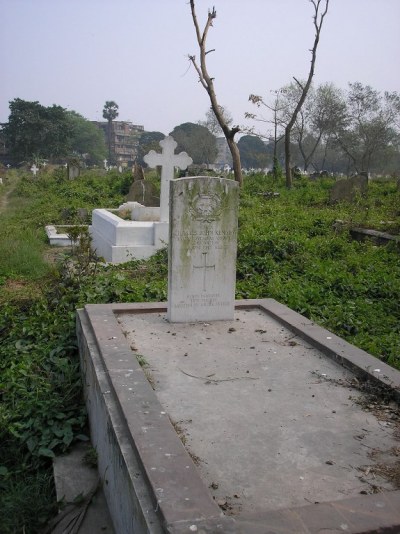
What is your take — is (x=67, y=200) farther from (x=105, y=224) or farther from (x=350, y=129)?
(x=350, y=129)

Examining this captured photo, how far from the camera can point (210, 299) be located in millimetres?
5191

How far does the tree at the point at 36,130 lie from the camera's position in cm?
5616

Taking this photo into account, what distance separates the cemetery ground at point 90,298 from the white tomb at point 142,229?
0.74 metres

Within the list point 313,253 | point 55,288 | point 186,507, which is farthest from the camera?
point 313,253

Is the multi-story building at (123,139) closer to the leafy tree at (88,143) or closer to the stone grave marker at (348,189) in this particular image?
the leafy tree at (88,143)

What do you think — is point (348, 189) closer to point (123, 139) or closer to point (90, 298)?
point (90, 298)

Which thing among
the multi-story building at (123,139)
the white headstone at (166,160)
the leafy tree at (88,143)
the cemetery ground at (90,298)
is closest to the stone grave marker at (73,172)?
the cemetery ground at (90,298)

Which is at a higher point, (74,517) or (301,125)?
(301,125)

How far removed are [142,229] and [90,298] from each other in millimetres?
4009

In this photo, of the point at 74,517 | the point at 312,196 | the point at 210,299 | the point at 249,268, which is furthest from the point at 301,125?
the point at 74,517

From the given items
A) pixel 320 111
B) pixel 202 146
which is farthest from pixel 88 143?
pixel 320 111

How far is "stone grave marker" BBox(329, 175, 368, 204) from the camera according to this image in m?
14.2

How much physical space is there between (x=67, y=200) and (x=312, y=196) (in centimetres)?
853

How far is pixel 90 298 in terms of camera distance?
5.85 metres
